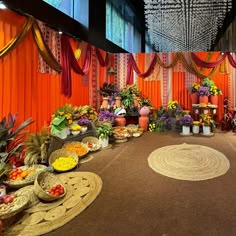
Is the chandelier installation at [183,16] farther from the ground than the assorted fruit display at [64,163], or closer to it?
farther from the ground

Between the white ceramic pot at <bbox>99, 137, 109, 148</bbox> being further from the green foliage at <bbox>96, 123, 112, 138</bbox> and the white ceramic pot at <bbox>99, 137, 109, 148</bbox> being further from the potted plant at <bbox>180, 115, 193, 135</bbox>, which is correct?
the potted plant at <bbox>180, 115, 193, 135</bbox>

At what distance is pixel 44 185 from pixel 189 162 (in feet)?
7.36

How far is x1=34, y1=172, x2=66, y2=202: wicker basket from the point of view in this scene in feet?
7.64

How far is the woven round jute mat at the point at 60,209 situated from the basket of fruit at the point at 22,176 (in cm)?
36

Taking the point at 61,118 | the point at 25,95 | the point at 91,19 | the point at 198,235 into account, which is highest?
the point at 91,19

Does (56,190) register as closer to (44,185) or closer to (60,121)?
(44,185)

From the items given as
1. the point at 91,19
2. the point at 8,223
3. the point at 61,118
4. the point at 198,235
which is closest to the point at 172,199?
the point at 198,235

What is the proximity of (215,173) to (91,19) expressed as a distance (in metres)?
4.90

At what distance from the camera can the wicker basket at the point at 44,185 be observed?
91.6 inches

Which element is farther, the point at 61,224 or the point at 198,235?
the point at 61,224

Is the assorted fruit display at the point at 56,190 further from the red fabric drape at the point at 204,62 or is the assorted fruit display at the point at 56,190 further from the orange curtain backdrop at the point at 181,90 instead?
the red fabric drape at the point at 204,62

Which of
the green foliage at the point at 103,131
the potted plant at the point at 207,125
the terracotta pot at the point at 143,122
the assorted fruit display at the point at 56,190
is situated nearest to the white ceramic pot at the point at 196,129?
the potted plant at the point at 207,125

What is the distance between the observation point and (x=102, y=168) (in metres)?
3.44

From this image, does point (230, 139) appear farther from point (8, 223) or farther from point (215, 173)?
point (8, 223)
